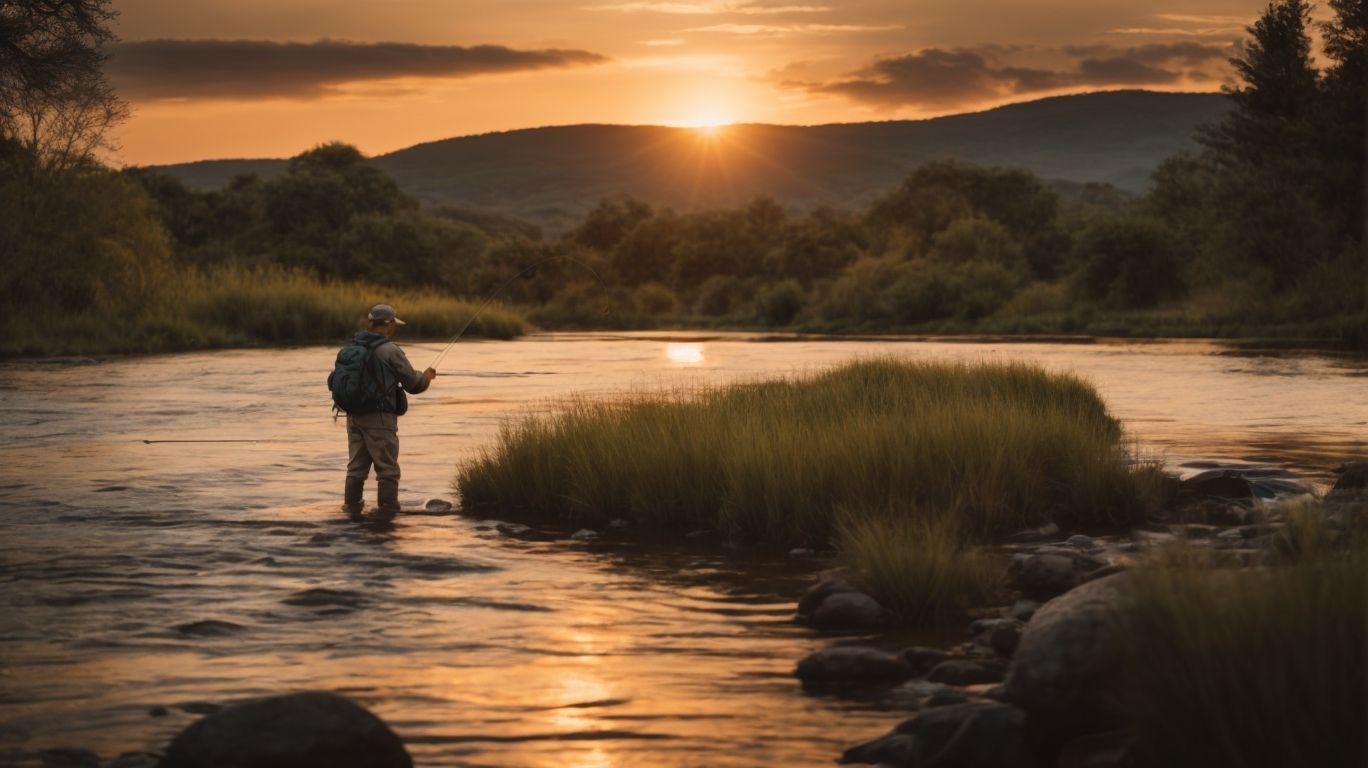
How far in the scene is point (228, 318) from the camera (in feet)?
147

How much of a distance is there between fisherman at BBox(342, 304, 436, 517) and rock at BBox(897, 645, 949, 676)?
5468 mm

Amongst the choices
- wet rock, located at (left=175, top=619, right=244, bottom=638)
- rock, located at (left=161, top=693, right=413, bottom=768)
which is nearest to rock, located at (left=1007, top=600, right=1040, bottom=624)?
rock, located at (left=161, top=693, right=413, bottom=768)

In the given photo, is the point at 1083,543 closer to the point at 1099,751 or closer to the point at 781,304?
the point at 1099,751

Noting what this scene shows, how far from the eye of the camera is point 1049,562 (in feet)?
32.1

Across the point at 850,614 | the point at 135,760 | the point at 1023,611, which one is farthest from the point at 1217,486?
the point at 135,760

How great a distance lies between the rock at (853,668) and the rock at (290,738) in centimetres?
227

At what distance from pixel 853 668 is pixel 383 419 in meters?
6.42

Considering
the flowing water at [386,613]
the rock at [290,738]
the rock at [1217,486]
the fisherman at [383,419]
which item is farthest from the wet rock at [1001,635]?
the rock at [1217,486]

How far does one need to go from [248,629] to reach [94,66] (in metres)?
20.0

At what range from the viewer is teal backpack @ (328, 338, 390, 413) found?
1278 cm

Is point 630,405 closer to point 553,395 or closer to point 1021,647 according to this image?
point 1021,647

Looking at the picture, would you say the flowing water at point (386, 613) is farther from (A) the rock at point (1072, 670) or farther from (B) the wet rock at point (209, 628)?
(A) the rock at point (1072, 670)

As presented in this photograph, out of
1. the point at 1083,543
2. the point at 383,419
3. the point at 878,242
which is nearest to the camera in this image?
the point at 1083,543

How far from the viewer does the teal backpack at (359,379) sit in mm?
12781
